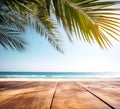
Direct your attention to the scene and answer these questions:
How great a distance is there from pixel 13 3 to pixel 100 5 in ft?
1.58

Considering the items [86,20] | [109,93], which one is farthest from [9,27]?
[86,20]

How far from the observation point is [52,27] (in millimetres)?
2172

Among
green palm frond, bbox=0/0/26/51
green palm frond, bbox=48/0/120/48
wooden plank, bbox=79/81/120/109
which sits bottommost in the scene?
wooden plank, bbox=79/81/120/109

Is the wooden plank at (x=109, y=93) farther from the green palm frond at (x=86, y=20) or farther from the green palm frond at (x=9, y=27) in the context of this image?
the green palm frond at (x=9, y=27)

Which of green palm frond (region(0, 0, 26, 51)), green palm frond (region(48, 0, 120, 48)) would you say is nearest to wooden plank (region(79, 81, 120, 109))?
green palm frond (region(48, 0, 120, 48))

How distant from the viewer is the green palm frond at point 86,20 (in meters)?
1.00

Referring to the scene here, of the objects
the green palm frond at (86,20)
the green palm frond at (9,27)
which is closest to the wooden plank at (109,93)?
the green palm frond at (86,20)

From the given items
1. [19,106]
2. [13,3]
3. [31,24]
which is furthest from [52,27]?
[19,106]

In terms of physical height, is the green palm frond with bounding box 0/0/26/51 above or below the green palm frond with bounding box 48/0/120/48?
above

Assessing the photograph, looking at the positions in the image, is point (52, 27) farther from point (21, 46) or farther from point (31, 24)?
point (21, 46)

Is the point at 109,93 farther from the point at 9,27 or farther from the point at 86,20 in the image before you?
the point at 9,27

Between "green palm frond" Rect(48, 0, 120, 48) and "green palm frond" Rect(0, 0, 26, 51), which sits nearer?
"green palm frond" Rect(48, 0, 120, 48)

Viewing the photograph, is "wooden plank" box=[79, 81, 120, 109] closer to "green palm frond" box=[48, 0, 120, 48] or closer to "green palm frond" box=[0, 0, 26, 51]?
"green palm frond" box=[48, 0, 120, 48]

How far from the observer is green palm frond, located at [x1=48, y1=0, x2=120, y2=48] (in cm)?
100
